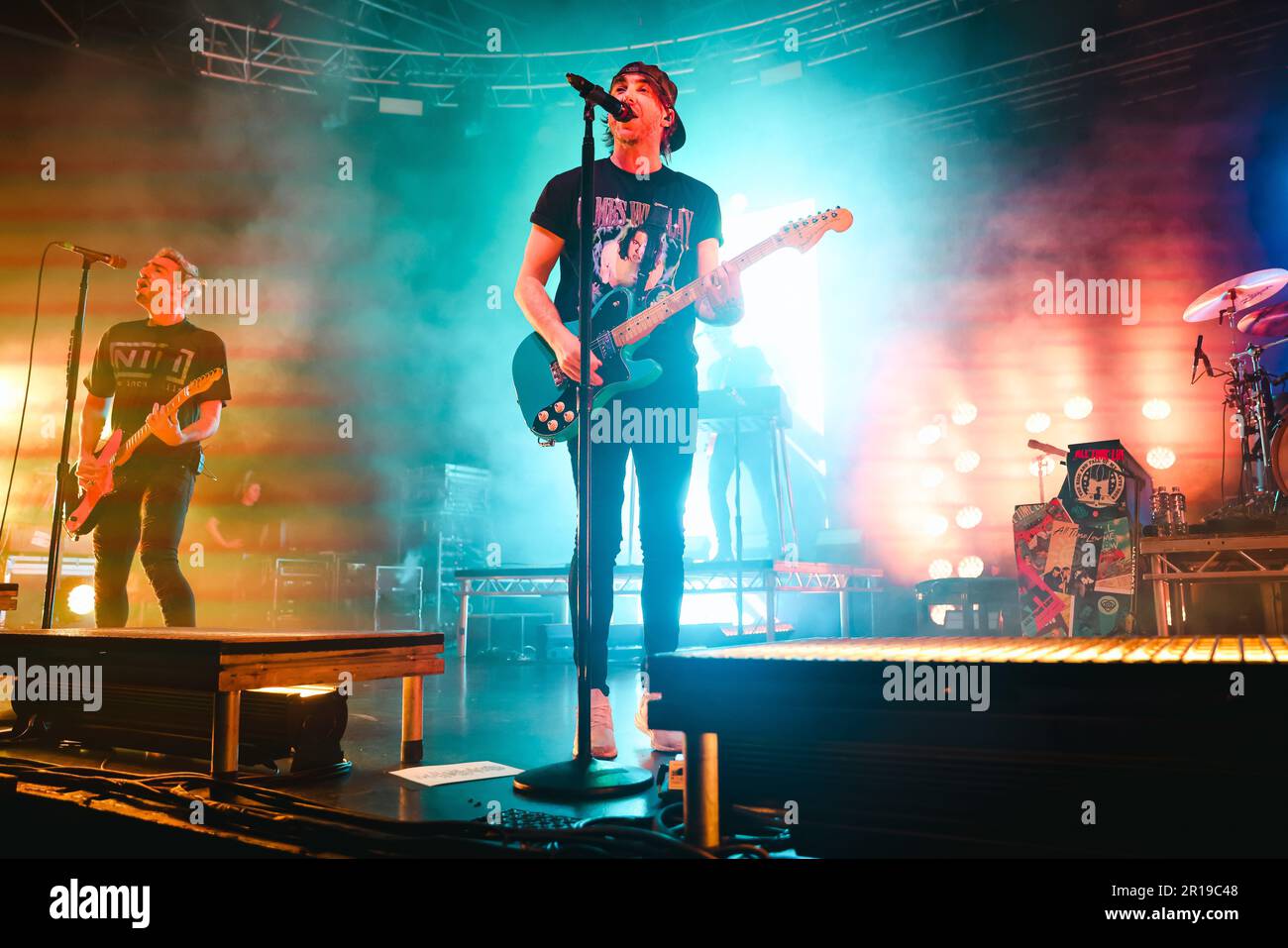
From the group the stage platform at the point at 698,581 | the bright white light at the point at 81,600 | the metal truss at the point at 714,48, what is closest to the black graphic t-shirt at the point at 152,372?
the stage platform at the point at 698,581

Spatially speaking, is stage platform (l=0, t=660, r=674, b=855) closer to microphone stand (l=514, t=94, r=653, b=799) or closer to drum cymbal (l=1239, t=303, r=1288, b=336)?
microphone stand (l=514, t=94, r=653, b=799)

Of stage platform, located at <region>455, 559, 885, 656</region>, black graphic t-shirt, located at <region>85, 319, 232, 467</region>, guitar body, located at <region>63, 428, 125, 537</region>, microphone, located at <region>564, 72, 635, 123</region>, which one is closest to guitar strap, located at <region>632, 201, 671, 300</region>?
microphone, located at <region>564, 72, 635, 123</region>

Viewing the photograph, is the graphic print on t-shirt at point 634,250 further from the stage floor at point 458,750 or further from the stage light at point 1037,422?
the stage light at point 1037,422

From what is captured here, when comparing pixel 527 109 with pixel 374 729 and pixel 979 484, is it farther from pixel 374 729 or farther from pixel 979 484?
pixel 374 729

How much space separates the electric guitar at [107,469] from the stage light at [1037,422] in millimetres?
7440

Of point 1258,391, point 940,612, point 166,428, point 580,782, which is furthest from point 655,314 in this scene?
point 940,612

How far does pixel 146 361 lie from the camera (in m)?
3.54

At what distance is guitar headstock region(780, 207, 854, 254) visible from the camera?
9.17ft

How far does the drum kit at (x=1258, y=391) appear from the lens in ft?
17.8

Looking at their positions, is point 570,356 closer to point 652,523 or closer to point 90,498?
point 652,523
